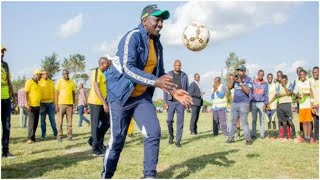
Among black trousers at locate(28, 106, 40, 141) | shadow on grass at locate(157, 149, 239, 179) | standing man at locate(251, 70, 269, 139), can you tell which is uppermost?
standing man at locate(251, 70, 269, 139)

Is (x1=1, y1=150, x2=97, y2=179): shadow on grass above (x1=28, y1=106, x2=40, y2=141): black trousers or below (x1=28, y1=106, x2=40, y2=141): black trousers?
below

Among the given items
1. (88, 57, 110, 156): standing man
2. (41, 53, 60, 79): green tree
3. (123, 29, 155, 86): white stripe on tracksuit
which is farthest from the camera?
(41, 53, 60, 79): green tree

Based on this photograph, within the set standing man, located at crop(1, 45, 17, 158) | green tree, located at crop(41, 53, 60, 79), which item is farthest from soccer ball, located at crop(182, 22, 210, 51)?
green tree, located at crop(41, 53, 60, 79)

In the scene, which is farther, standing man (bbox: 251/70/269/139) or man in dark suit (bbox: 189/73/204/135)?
man in dark suit (bbox: 189/73/204/135)

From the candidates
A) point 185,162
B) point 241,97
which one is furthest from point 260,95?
point 185,162

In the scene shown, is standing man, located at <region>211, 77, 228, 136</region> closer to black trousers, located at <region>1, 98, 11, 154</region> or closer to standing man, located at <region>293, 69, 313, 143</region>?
standing man, located at <region>293, 69, 313, 143</region>

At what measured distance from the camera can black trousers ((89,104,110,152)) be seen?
8352 millimetres

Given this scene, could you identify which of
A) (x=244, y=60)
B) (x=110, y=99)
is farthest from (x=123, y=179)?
(x=244, y=60)

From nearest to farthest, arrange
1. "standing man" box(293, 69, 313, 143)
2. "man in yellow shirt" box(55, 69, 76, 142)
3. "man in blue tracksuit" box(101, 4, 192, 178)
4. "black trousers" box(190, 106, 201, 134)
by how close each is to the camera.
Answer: "man in blue tracksuit" box(101, 4, 192, 178) < "standing man" box(293, 69, 313, 143) < "man in yellow shirt" box(55, 69, 76, 142) < "black trousers" box(190, 106, 201, 134)

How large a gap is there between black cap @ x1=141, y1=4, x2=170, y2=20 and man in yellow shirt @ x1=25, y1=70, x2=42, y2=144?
7.09 metres

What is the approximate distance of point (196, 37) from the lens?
7844 mm

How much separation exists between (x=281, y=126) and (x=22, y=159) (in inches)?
319

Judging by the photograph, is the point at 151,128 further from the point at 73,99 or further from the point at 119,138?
the point at 73,99

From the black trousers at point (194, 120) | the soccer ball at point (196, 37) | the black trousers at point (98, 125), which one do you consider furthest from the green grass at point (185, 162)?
the black trousers at point (194, 120)
